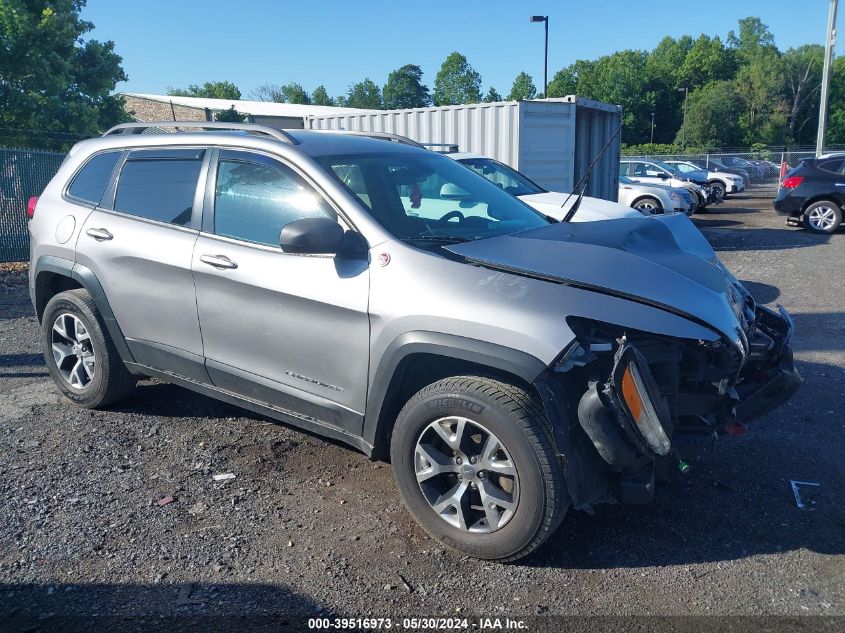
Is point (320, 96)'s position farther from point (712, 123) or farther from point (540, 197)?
point (540, 197)

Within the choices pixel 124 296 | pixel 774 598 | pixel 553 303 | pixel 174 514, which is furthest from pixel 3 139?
pixel 774 598

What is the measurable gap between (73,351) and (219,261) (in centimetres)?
179

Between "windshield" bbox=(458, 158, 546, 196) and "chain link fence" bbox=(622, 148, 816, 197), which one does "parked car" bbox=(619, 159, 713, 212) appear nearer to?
"chain link fence" bbox=(622, 148, 816, 197)

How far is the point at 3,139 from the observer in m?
14.7

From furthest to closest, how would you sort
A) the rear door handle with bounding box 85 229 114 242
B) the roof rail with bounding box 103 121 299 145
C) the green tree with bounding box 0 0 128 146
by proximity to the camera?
the green tree with bounding box 0 0 128 146 → the rear door handle with bounding box 85 229 114 242 → the roof rail with bounding box 103 121 299 145

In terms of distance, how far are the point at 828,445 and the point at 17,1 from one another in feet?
53.1

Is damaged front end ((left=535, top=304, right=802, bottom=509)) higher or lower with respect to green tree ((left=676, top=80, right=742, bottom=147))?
lower

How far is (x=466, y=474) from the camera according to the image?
3.35 meters

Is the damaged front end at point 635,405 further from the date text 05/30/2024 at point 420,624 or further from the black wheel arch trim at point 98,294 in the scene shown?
the black wheel arch trim at point 98,294

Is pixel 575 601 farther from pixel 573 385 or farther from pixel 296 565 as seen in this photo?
pixel 296 565

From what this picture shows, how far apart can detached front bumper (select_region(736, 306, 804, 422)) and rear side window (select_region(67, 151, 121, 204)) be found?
4.14 meters

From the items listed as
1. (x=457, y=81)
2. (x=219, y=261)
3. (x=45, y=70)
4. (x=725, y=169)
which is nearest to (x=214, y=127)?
(x=219, y=261)

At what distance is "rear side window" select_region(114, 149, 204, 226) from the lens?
443 cm

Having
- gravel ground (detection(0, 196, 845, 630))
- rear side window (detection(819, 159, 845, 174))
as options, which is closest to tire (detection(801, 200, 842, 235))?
rear side window (detection(819, 159, 845, 174))
